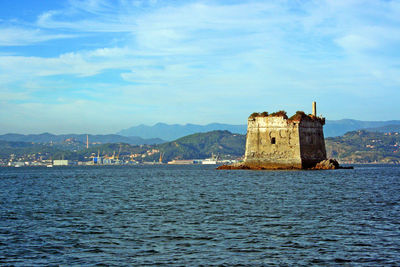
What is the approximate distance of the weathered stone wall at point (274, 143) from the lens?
80.0m

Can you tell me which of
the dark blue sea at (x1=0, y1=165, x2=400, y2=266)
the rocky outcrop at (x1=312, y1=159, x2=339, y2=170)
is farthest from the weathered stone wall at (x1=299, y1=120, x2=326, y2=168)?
the dark blue sea at (x1=0, y1=165, x2=400, y2=266)

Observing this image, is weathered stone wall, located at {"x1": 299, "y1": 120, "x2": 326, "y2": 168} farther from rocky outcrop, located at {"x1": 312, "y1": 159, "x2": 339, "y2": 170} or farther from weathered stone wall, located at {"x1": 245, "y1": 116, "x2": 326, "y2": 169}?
rocky outcrop, located at {"x1": 312, "y1": 159, "x2": 339, "y2": 170}

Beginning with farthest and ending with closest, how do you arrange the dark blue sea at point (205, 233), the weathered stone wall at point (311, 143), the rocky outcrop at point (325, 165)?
the rocky outcrop at point (325, 165), the weathered stone wall at point (311, 143), the dark blue sea at point (205, 233)

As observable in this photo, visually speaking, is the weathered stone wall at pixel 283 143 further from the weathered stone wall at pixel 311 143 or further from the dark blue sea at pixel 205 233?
the dark blue sea at pixel 205 233

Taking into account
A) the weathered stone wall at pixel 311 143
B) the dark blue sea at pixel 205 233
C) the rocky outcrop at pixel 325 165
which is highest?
the weathered stone wall at pixel 311 143

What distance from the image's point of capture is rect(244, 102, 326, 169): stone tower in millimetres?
80062

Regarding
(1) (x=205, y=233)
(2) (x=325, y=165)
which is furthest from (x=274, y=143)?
(1) (x=205, y=233)

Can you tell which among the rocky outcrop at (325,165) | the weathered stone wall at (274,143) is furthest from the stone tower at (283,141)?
the rocky outcrop at (325,165)

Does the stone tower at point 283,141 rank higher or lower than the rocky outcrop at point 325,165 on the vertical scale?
higher

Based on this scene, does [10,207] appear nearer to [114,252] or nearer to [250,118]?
[114,252]

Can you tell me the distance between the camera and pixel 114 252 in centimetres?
1786

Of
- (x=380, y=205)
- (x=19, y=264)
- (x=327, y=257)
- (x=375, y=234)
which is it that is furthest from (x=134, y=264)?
(x=380, y=205)

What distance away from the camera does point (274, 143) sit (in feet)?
268

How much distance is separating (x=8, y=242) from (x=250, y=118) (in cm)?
6732
